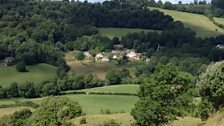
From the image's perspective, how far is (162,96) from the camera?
5106cm

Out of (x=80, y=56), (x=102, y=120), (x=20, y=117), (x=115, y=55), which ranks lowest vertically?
(x=115, y=55)

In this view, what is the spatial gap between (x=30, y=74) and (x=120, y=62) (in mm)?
29755

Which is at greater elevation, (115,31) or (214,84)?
(214,84)

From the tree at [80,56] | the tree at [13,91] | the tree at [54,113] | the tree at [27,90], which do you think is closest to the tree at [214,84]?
the tree at [54,113]

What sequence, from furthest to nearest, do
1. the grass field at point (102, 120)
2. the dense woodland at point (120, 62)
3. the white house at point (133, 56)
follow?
the white house at point (133, 56) → the grass field at point (102, 120) → the dense woodland at point (120, 62)

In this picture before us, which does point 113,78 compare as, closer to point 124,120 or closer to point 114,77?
point 114,77

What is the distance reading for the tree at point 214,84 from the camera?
51.7 metres

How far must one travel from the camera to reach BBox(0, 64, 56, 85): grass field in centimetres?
12772

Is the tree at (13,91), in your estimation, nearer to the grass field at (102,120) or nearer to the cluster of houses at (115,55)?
the cluster of houses at (115,55)

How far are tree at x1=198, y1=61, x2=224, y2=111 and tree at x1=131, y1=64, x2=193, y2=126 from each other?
61.3 inches

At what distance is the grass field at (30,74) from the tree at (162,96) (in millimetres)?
76791

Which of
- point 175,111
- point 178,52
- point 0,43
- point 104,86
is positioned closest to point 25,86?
point 104,86

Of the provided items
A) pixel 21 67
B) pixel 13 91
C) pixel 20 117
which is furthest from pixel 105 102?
pixel 21 67

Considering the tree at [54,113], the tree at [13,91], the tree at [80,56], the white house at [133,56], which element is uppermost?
the tree at [54,113]
